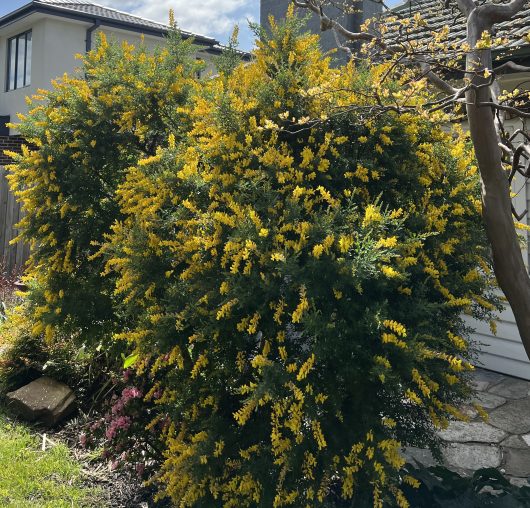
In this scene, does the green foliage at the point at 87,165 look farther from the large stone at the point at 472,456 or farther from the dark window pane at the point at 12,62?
the dark window pane at the point at 12,62

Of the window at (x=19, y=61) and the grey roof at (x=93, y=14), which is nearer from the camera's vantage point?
the grey roof at (x=93, y=14)

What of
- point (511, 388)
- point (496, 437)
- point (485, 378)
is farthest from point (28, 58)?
point (496, 437)

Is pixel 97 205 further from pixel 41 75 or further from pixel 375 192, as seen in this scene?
pixel 41 75

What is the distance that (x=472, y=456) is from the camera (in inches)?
173

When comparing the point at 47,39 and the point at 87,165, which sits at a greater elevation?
the point at 47,39

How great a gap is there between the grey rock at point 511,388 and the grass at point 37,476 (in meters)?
3.86

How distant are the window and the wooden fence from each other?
327 inches

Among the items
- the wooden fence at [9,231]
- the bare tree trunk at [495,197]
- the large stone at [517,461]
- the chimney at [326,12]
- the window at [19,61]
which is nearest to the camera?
the bare tree trunk at [495,197]

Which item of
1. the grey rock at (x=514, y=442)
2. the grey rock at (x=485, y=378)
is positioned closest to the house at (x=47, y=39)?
the grey rock at (x=485, y=378)

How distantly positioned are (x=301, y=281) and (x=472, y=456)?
2.64 m

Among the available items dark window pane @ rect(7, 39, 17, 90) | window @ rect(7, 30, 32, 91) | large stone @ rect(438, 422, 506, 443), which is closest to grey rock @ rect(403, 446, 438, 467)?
large stone @ rect(438, 422, 506, 443)

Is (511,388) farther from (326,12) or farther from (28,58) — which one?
(28,58)

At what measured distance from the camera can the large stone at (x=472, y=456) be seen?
13.9 feet

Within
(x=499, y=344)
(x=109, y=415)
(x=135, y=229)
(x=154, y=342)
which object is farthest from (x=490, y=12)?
(x=499, y=344)
